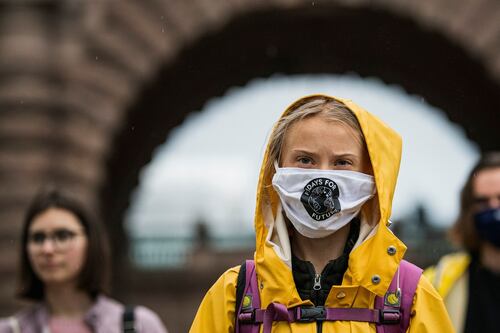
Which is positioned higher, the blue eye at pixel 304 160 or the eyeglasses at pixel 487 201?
the blue eye at pixel 304 160

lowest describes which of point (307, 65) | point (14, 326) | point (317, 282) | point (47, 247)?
point (14, 326)

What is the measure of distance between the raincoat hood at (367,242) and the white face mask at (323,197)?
0.19 feet

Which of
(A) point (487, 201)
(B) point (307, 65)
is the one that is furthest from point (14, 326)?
(B) point (307, 65)

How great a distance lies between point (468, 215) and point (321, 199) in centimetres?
161

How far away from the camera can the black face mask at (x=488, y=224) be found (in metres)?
4.42

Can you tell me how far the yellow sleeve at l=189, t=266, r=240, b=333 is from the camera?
120 inches

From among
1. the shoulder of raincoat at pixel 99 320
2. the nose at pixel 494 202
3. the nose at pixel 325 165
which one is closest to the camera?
the nose at pixel 325 165

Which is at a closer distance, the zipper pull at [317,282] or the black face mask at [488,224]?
the zipper pull at [317,282]

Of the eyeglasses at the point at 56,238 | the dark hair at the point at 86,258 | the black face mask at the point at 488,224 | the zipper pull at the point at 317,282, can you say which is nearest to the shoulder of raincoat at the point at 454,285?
the black face mask at the point at 488,224

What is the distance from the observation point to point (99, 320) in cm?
430

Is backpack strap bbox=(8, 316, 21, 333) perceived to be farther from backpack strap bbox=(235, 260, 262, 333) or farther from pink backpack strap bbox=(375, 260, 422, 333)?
pink backpack strap bbox=(375, 260, 422, 333)

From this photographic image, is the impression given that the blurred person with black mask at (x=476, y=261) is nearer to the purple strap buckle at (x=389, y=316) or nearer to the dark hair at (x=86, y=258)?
the dark hair at (x=86, y=258)

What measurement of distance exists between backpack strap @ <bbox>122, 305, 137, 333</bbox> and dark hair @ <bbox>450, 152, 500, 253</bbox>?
1227mm

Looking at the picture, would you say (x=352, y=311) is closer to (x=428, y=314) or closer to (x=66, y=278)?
(x=428, y=314)
